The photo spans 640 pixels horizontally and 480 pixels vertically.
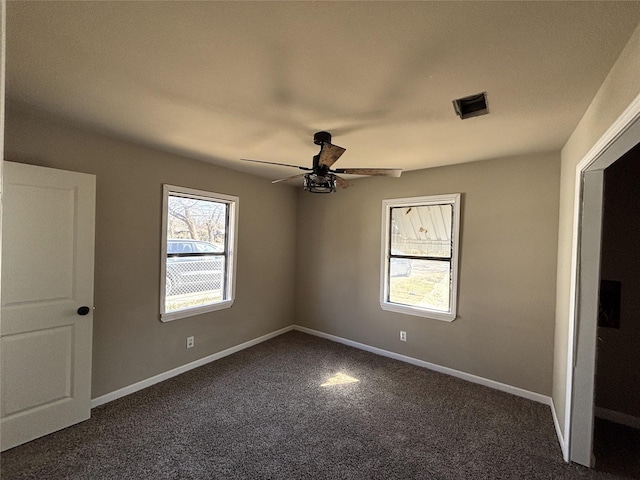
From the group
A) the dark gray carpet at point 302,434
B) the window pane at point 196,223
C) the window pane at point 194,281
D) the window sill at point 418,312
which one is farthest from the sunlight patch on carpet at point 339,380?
the window pane at point 196,223

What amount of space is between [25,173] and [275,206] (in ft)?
9.13

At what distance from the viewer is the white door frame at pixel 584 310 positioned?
6.93 ft

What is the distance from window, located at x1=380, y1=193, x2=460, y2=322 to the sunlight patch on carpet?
1022 millimetres

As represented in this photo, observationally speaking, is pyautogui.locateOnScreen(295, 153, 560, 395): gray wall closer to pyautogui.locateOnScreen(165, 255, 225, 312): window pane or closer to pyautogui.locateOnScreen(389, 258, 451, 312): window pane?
pyautogui.locateOnScreen(389, 258, 451, 312): window pane

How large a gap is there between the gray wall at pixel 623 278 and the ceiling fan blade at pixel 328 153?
7.83ft

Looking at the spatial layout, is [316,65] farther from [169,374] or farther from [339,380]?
[169,374]

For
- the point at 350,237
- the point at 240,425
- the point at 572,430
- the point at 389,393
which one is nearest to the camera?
the point at 572,430

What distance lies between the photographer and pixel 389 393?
3.15 meters

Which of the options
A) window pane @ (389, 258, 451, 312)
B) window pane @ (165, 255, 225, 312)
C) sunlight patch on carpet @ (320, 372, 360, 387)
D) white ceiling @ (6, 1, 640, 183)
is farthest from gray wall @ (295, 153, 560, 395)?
window pane @ (165, 255, 225, 312)

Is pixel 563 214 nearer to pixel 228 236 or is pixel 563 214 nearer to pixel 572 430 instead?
pixel 572 430

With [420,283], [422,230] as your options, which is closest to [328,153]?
[422,230]

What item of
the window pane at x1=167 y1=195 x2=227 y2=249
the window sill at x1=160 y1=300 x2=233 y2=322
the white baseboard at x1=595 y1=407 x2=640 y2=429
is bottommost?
the white baseboard at x1=595 y1=407 x2=640 y2=429

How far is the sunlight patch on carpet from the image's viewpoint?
334cm

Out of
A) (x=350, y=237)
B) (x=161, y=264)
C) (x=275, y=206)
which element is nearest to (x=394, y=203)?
(x=350, y=237)
